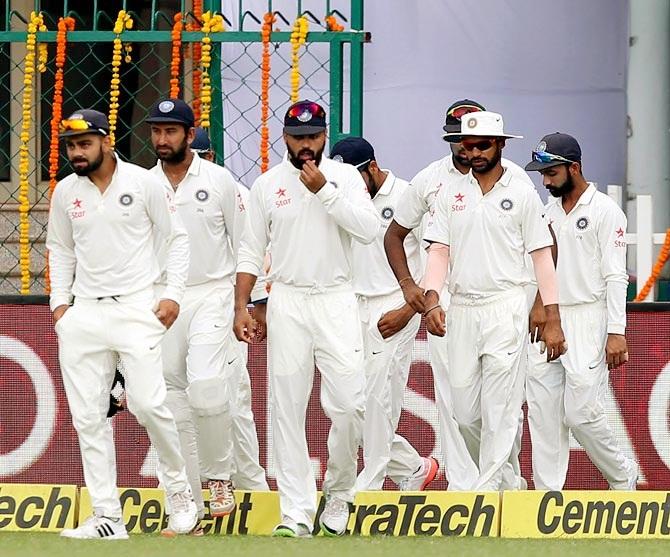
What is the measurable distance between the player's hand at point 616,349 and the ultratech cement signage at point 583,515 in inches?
35.9

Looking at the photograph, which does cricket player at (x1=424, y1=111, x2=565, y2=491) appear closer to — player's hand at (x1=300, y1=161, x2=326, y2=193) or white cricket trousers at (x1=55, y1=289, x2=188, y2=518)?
player's hand at (x1=300, y1=161, x2=326, y2=193)

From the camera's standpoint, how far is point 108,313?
25.9ft

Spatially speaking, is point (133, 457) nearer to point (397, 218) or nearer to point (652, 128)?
point (397, 218)

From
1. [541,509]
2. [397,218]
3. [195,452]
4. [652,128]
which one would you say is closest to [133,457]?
[195,452]

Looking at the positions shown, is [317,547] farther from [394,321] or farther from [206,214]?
[206,214]

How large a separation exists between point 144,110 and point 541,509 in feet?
13.1

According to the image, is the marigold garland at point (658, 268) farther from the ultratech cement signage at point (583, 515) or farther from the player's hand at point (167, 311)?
the player's hand at point (167, 311)

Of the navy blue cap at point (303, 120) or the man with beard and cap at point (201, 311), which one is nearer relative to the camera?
the navy blue cap at point (303, 120)

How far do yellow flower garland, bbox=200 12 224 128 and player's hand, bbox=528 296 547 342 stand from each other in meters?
2.28

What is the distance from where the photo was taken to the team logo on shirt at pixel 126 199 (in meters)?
7.93

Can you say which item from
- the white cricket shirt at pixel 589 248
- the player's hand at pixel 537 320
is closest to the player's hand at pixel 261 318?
the player's hand at pixel 537 320

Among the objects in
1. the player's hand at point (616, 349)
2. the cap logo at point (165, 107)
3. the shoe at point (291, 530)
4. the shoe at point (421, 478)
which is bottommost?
the shoe at point (421, 478)

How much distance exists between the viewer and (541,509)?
8.16 m

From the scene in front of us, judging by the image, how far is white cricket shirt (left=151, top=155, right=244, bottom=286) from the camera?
8.57m
